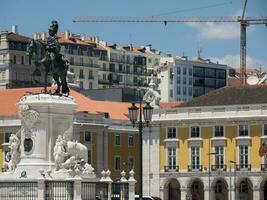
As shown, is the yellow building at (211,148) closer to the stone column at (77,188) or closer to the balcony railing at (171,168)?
the balcony railing at (171,168)

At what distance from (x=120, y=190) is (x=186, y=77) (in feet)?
449

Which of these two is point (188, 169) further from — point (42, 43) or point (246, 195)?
point (42, 43)

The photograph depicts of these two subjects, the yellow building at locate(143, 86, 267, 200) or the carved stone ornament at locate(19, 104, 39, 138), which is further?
the yellow building at locate(143, 86, 267, 200)

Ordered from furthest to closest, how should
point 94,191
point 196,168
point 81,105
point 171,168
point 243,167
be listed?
point 81,105 < point 171,168 < point 196,168 < point 243,167 < point 94,191

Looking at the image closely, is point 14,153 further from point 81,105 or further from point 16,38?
point 16,38

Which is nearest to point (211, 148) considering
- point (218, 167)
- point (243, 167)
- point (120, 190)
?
point (218, 167)

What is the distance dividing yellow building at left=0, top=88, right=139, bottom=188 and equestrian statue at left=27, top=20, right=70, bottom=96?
59.9 metres

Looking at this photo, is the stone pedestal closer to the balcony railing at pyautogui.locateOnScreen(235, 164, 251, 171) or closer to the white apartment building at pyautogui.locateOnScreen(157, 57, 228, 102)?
the balcony railing at pyautogui.locateOnScreen(235, 164, 251, 171)

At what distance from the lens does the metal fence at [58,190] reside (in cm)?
5200

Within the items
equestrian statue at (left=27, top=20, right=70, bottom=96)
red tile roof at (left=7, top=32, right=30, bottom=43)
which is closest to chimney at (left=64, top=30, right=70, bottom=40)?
red tile roof at (left=7, top=32, right=30, bottom=43)

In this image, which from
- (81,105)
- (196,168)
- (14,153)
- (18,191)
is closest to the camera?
(18,191)

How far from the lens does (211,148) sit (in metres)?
114

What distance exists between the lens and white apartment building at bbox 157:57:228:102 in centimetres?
19000

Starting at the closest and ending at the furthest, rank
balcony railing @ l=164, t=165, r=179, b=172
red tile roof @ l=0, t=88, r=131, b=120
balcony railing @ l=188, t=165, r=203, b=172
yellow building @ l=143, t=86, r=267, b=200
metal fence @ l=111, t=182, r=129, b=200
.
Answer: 1. metal fence @ l=111, t=182, r=129, b=200
2. yellow building @ l=143, t=86, r=267, b=200
3. balcony railing @ l=188, t=165, r=203, b=172
4. balcony railing @ l=164, t=165, r=179, b=172
5. red tile roof @ l=0, t=88, r=131, b=120
